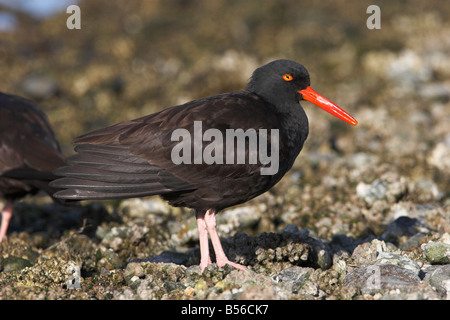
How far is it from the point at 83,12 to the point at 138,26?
9.31 feet

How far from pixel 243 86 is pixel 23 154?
648cm

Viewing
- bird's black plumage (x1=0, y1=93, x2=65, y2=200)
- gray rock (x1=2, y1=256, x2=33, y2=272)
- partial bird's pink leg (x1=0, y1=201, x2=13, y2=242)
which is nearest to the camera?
gray rock (x1=2, y1=256, x2=33, y2=272)

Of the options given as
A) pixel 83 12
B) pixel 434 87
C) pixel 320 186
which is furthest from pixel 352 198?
pixel 83 12

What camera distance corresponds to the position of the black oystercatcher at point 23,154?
23.1 ft

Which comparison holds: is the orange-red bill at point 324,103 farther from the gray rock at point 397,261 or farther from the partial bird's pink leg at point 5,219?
the partial bird's pink leg at point 5,219

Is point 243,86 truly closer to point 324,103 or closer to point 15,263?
point 324,103

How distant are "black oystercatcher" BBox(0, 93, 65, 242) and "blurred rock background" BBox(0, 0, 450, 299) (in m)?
0.66

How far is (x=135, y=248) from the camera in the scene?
23.2 ft

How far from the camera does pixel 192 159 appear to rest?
221 inches

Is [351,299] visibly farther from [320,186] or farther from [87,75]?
[87,75]

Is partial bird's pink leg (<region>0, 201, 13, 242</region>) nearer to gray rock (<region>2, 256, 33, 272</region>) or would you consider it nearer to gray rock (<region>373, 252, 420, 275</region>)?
gray rock (<region>2, 256, 33, 272</region>)

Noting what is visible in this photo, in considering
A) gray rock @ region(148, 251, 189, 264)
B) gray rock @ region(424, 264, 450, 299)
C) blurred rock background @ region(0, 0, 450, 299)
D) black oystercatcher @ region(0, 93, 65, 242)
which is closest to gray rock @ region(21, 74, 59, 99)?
blurred rock background @ region(0, 0, 450, 299)

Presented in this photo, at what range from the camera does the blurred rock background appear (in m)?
6.87

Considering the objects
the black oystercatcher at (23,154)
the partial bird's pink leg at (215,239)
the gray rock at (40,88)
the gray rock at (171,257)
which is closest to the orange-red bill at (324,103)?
the partial bird's pink leg at (215,239)
